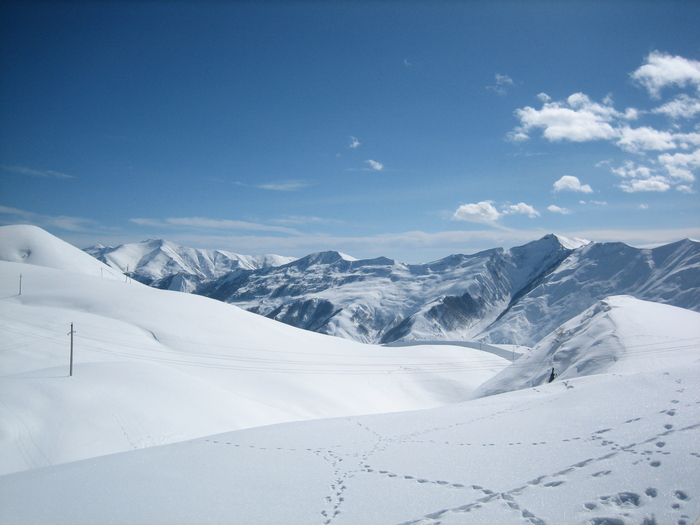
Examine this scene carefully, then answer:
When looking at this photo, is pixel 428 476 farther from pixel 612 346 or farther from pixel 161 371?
pixel 161 371

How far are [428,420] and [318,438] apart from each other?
130 inches

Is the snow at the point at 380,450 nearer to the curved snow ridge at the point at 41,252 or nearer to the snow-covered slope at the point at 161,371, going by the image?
the snow-covered slope at the point at 161,371

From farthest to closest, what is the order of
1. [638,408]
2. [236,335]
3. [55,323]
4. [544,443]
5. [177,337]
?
[236,335], [177,337], [55,323], [638,408], [544,443]

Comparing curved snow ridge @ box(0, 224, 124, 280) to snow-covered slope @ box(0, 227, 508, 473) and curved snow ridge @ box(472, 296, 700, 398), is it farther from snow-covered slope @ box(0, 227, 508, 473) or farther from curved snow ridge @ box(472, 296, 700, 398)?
curved snow ridge @ box(472, 296, 700, 398)

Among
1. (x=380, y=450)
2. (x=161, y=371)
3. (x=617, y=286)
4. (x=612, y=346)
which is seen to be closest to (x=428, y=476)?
(x=380, y=450)

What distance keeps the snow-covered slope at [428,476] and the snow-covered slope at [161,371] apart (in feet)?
33.1

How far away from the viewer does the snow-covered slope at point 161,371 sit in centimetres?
1772

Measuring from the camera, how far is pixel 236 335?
49.2 meters

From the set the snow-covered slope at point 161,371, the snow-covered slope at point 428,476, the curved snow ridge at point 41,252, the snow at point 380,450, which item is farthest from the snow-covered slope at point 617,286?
the snow-covered slope at point 428,476

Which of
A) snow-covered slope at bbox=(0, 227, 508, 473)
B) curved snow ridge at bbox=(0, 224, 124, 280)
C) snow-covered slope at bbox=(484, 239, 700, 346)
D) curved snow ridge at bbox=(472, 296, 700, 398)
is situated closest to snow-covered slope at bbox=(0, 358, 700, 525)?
snow-covered slope at bbox=(0, 227, 508, 473)

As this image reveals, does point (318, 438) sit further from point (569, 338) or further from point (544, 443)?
point (569, 338)

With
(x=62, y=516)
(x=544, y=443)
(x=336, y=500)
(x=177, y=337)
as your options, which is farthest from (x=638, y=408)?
(x=177, y=337)

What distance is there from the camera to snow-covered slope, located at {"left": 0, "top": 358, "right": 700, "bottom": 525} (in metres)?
5.30

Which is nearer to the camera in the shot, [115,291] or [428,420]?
[428,420]
